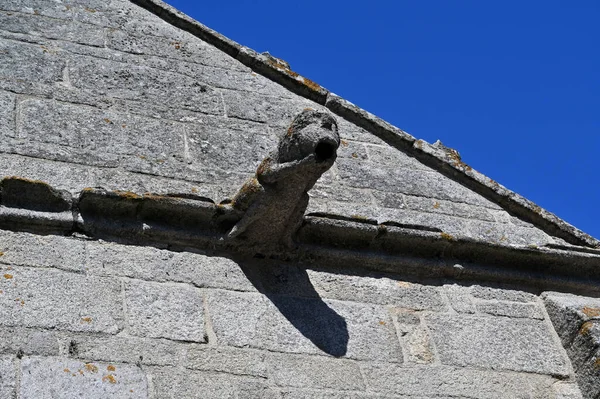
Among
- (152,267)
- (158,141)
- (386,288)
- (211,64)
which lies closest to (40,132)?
(158,141)

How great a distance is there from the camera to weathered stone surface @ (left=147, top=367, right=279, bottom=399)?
3.62 metres

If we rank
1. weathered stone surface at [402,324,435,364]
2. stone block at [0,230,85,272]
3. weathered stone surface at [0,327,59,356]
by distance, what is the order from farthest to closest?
1. weathered stone surface at [402,324,435,364]
2. stone block at [0,230,85,272]
3. weathered stone surface at [0,327,59,356]

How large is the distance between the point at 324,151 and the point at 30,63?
1774mm

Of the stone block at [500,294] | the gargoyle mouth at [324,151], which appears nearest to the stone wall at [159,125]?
the stone block at [500,294]

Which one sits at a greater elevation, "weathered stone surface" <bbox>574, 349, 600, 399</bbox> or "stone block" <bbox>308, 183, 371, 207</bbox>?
"stone block" <bbox>308, 183, 371, 207</bbox>

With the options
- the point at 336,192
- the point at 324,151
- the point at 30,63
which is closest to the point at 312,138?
the point at 324,151

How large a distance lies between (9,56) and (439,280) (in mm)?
2325

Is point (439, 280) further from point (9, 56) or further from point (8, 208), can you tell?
point (9, 56)

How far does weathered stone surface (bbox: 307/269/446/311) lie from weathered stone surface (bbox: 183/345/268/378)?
56 centimetres

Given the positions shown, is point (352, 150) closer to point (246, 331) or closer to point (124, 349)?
point (246, 331)

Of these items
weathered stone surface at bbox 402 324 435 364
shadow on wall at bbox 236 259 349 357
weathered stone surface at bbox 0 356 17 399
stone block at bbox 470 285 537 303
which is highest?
stone block at bbox 470 285 537 303

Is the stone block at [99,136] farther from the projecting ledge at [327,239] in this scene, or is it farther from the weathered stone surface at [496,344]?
the weathered stone surface at [496,344]

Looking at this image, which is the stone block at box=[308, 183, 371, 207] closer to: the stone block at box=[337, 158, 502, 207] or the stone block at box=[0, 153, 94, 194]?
the stone block at box=[337, 158, 502, 207]

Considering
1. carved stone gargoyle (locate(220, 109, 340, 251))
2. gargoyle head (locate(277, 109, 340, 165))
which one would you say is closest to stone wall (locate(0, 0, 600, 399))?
carved stone gargoyle (locate(220, 109, 340, 251))
